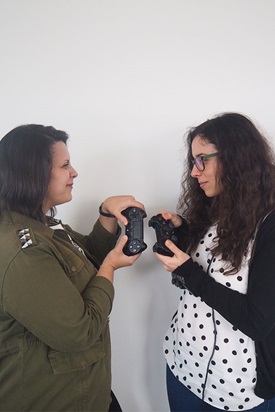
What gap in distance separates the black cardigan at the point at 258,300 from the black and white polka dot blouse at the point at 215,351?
0.03m

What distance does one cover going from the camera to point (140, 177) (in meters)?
1.18

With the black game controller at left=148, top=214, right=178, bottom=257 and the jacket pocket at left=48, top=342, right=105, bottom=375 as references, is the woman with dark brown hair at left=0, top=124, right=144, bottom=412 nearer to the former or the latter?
the jacket pocket at left=48, top=342, right=105, bottom=375

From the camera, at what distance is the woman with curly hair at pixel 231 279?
72 centimetres

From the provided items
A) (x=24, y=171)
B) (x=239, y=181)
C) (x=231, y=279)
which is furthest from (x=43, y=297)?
(x=239, y=181)

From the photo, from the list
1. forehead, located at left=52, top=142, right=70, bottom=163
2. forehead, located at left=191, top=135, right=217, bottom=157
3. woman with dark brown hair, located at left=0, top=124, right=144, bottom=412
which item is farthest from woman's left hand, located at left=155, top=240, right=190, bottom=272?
forehead, located at left=52, top=142, right=70, bottom=163

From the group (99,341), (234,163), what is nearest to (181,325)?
(99,341)

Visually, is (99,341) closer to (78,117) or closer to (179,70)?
(78,117)

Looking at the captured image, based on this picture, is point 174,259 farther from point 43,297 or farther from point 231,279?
point 43,297

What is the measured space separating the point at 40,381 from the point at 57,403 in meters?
0.08

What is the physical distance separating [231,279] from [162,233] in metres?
0.25

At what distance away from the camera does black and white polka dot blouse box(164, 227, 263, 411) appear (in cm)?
78

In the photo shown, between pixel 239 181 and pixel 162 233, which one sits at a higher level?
pixel 239 181

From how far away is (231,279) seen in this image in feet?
2.55

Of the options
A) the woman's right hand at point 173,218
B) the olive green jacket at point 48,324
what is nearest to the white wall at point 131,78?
the woman's right hand at point 173,218
